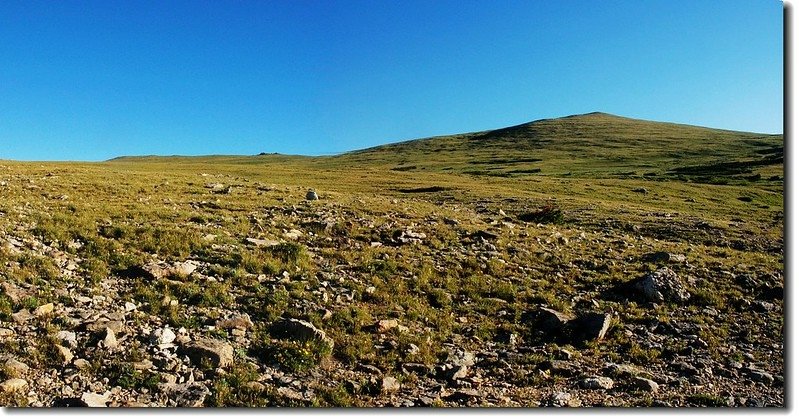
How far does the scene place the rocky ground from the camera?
28.5 feet

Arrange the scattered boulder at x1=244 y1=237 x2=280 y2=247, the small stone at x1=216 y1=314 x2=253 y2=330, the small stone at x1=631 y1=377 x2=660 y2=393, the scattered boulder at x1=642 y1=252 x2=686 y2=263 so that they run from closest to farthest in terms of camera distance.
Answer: the small stone at x1=631 y1=377 x2=660 y2=393 → the small stone at x1=216 y1=314 x2=253 y2=330 → the scattered boulder at x1=244 y1=237 x2=280 y2=247 → the scattered boulder at x1=642 y1=252 x2=686 y2=263

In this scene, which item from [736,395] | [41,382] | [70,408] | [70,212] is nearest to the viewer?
[70,408]

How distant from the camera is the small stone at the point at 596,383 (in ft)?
30.1

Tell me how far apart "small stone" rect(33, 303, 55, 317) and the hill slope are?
8211cm

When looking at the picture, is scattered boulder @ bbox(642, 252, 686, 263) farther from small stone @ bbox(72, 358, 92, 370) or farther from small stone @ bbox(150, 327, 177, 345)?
small stone @ bbox(72, 358, 92, 370)

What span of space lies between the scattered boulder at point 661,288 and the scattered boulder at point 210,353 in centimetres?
1077

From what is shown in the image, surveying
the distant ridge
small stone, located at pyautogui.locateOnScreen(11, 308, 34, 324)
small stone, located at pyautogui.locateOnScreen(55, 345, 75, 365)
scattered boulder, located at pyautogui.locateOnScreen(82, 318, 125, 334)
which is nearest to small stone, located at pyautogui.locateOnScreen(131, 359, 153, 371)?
small stone, located at pyautogui.locateOnScreen(55, 345, 75, 365)

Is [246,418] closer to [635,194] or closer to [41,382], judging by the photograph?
[41,382]

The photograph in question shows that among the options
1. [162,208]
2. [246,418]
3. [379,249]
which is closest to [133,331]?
[246,418]

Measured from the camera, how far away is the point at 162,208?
2236cm

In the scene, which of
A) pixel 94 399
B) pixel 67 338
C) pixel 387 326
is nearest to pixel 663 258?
pixel 387 326

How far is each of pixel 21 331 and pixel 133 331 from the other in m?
1.84

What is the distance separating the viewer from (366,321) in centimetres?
1166

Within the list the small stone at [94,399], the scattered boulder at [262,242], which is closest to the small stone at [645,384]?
the small stone at [94,399]
